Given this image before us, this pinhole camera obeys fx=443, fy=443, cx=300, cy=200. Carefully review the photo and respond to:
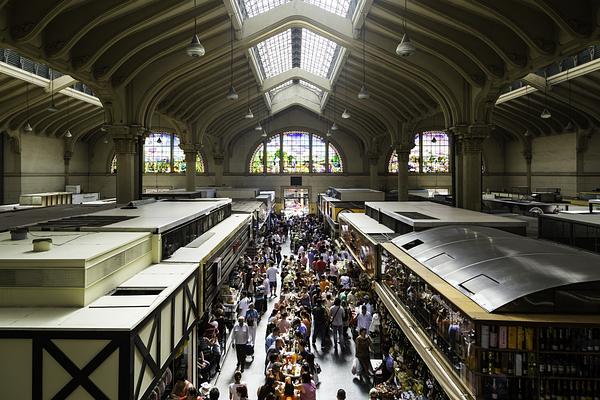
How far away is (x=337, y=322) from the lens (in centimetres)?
862

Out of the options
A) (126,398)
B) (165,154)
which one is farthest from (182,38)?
(165,154)

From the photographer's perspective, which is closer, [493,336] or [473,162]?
[493,336]

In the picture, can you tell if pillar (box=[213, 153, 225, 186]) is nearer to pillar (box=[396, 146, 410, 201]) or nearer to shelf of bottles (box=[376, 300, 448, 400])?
pillar (box=[396, 146, 410, 201])

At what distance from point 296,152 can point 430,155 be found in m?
9.34

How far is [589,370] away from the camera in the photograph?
3500 mm

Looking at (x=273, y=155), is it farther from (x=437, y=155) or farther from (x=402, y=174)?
(x=402, y=174)

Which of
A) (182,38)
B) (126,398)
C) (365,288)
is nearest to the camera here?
(126,398)

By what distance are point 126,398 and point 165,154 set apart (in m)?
28.7

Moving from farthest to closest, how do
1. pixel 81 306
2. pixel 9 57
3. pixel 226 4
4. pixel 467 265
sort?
pixel 9 57 → pixel 226 4 → pixel 467 265 → pixel 81 306

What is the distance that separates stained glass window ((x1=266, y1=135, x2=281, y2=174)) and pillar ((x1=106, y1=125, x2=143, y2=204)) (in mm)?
18233

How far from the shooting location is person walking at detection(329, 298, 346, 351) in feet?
28.2

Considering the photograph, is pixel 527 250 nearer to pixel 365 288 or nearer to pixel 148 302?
pixel 148 302

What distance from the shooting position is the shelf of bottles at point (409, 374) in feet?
16.5

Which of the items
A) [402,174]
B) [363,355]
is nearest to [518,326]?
[363,355]
